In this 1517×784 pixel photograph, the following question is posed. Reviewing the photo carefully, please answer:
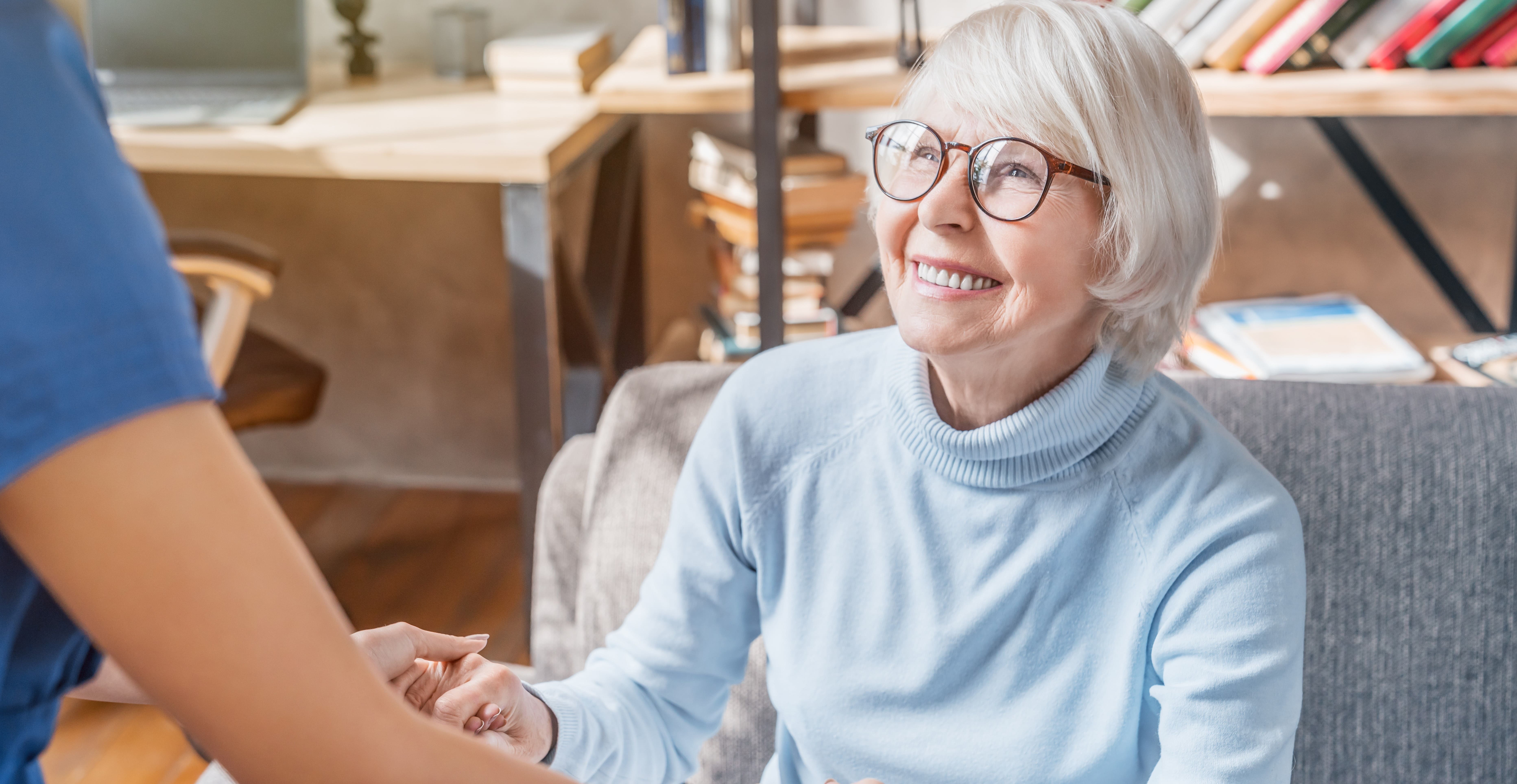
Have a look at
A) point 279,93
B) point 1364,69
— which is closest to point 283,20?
point 279,93

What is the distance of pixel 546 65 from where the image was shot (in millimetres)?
2184

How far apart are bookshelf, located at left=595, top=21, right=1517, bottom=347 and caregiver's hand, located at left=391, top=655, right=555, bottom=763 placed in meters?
1.03

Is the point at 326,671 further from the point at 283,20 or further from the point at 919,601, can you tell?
the point at 283,20

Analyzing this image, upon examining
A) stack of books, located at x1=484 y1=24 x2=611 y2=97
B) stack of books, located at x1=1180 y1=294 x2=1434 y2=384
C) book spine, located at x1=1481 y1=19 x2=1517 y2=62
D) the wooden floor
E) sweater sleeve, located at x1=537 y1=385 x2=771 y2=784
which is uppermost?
book spine, located at x1=1481 y1=19 x2=1517 y2=62

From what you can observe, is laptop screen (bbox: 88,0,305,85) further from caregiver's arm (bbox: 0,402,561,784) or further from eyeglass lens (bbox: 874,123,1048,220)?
caregiver's arm (bbox: 0,402,561,784)

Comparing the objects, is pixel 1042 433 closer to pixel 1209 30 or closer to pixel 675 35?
pixel 1209 30

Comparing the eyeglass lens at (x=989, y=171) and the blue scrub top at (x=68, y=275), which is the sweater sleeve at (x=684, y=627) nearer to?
the eyeglass lens at (x=989, y=171)

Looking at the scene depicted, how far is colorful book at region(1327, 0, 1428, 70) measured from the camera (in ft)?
5.86

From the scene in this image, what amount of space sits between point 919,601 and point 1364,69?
1277 mm

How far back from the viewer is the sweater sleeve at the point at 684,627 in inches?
42.2

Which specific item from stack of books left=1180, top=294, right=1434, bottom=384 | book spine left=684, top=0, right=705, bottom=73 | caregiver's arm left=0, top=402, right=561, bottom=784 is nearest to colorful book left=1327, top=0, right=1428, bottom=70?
stack of books left=1180, top=294, right=1434, bottom=384

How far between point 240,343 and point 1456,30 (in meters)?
1.85

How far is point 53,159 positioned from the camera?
386mm

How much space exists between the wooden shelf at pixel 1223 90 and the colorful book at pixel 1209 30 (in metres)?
0.03
